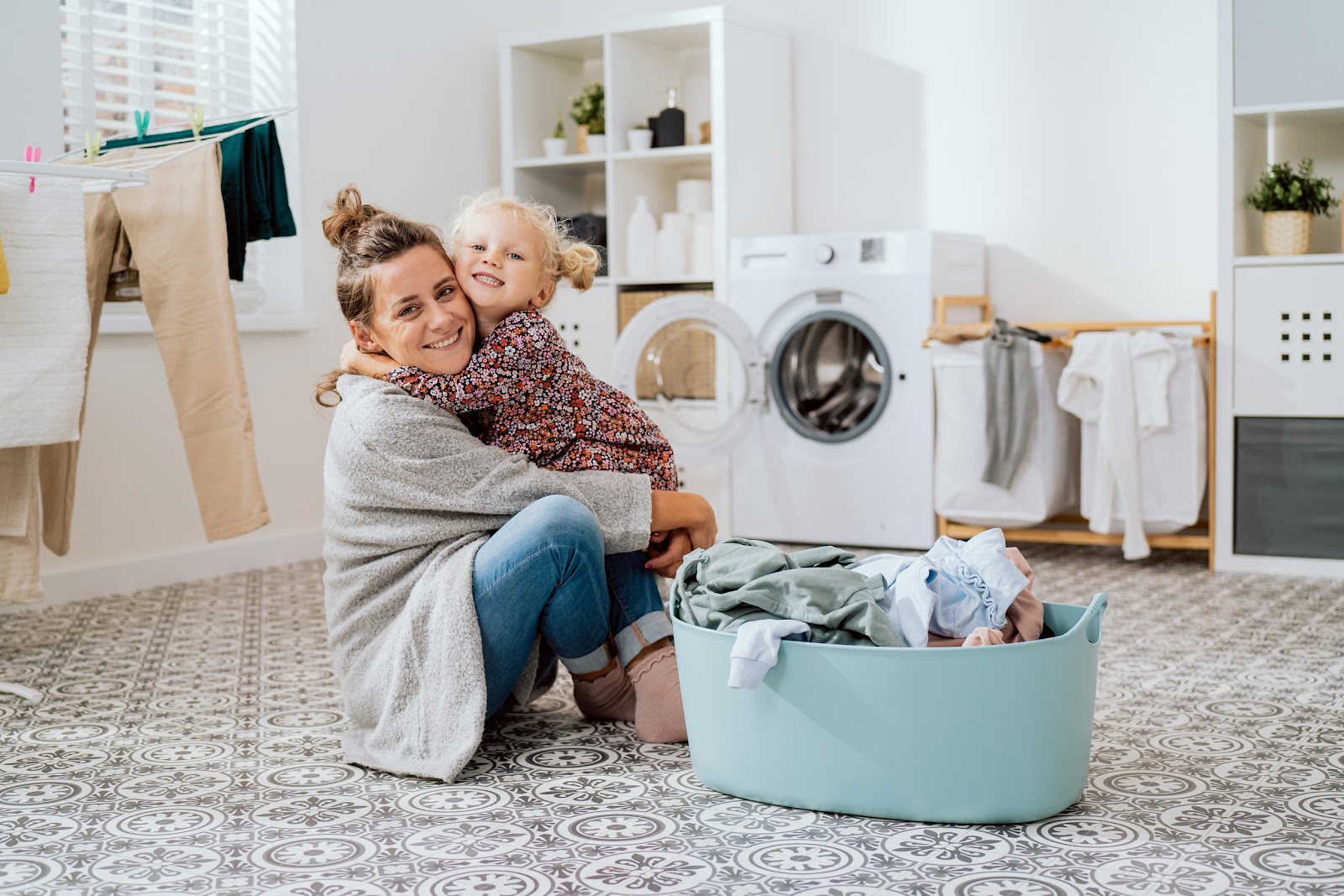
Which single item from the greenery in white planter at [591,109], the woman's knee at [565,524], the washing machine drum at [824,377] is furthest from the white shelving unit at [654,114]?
the woman's knee at [565,524]

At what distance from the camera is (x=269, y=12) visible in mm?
3896

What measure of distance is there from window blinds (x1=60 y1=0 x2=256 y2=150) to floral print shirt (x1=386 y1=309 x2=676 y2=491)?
1843 mm

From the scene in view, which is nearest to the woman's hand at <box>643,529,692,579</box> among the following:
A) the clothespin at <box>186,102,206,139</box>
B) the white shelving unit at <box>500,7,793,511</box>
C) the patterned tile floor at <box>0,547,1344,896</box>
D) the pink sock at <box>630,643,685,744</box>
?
the pink sock at <box>630,643,685,744</box>

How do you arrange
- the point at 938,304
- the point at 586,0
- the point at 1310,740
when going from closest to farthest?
1. the point at 1310,740
2. the point at 938,304
3. the point at 586,0

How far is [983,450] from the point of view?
143 inches

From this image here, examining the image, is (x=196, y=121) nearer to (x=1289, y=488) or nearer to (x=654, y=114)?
(x=654, y=114)

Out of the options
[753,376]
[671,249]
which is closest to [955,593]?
[753,376]

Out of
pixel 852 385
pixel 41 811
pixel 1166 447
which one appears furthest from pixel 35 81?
pixel 1166 447

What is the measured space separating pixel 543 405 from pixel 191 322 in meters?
1.03

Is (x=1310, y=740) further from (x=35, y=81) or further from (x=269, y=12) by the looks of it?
(x=269, y=12)

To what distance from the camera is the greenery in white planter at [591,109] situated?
4.39m

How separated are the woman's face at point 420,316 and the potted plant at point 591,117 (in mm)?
2560

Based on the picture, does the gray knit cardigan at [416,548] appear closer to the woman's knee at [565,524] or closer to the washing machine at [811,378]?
the woman's knee at [565,524]

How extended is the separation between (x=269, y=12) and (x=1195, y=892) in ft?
11.3
